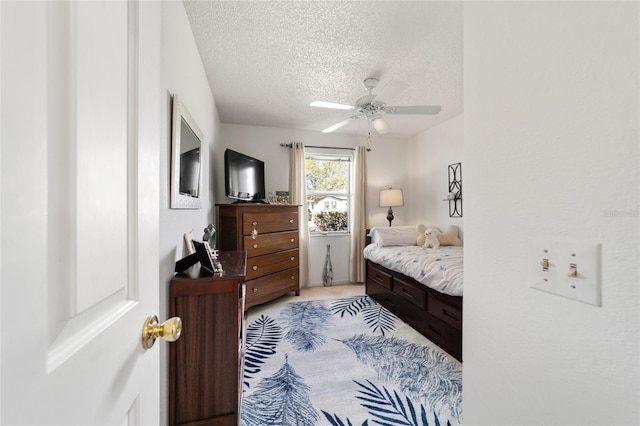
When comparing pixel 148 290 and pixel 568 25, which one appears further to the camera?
pixel 148 290

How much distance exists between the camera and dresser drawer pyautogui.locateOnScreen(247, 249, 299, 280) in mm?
2979

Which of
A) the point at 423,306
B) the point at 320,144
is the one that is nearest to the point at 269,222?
the point at 320,144

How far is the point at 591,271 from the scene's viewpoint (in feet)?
1.52

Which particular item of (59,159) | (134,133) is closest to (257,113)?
(134,133)

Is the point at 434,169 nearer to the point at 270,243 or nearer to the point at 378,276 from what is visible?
the point at 378,276

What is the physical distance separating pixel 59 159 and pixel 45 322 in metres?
0.19

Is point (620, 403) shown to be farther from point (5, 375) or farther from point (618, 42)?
point (5, 375)

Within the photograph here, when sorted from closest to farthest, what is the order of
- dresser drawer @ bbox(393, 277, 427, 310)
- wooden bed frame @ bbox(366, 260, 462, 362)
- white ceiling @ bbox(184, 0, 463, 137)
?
white ceiling @ bbox(184, 0, 463, 137) → wooden bed frame @ bbox(366, 260, 462, 362) → dresser drawer @ bbox(393, 277, 427, 310)

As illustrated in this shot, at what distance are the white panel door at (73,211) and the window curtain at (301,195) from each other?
3.44m

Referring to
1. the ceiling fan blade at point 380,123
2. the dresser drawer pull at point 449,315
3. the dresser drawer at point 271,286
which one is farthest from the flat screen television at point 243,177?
the dresser drawer pull at point 449,315

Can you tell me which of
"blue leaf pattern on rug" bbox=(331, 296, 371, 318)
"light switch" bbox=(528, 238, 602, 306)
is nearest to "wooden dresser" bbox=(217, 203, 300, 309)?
"blue leaf pattern on rug" bbox=(331, 296, 371, 318)

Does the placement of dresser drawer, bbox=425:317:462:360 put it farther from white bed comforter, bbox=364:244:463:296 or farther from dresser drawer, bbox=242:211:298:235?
dresser drawer, bbox=242:211:298:235

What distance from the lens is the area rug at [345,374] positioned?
156 centimetres

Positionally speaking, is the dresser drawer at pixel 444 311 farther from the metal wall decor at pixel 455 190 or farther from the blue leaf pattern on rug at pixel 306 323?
the metal wall decor at pixel 455 190
